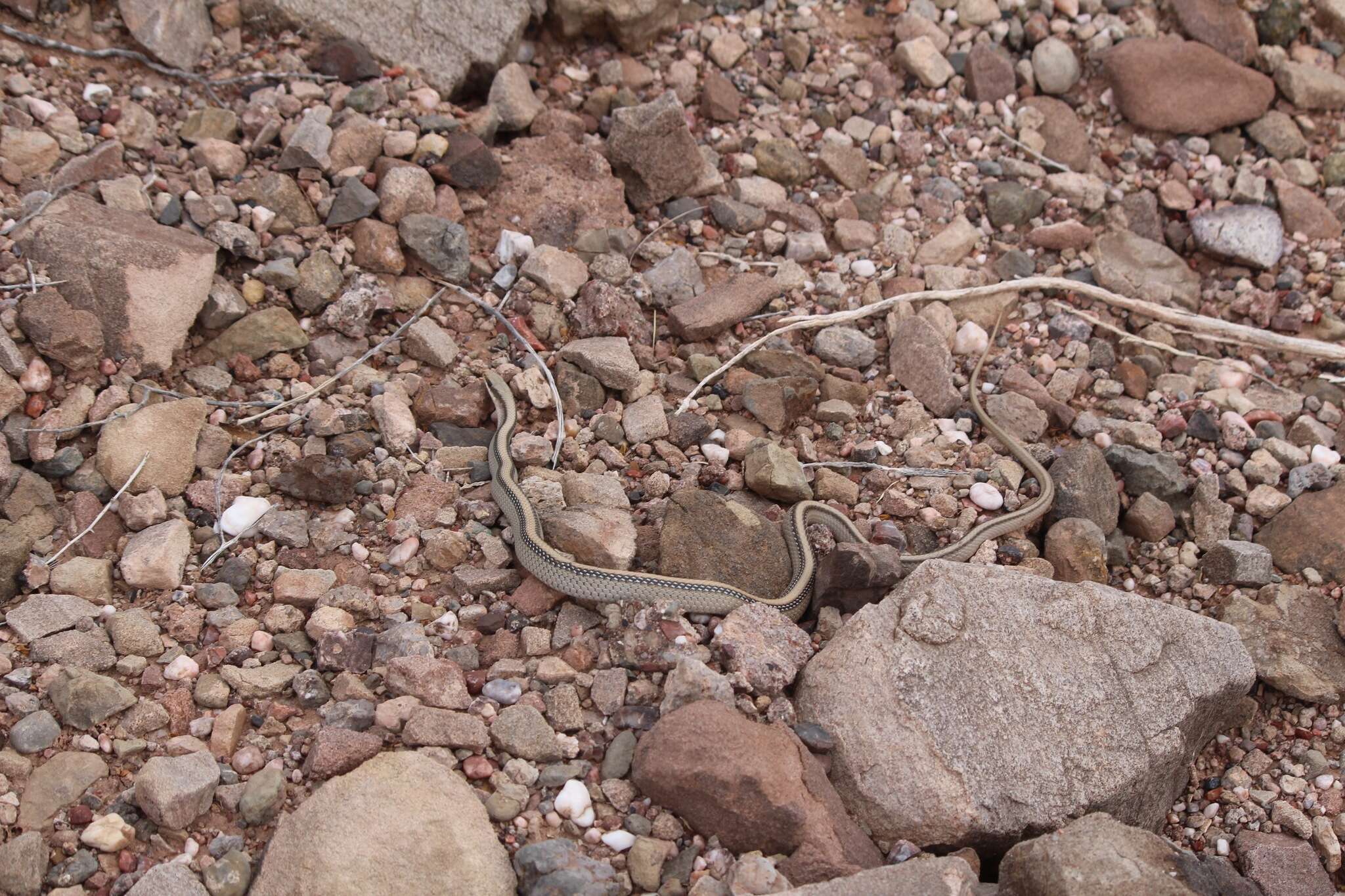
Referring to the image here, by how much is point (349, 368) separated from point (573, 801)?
10.9 ft

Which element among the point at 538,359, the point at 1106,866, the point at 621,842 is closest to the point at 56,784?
the point at 621,842

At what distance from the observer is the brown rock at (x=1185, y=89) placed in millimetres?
9016

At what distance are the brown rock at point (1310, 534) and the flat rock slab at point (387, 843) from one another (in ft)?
16.4

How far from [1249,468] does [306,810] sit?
19.7 feet

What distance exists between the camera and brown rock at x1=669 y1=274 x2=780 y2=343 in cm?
732

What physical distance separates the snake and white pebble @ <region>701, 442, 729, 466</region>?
541 mm

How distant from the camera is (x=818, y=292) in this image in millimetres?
7770

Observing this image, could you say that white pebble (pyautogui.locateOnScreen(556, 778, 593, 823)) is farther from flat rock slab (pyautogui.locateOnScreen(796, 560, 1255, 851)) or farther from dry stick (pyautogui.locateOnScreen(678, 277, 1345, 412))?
dry stick (pyautogui.locateOnScreen(678, 277, 1345, 412))

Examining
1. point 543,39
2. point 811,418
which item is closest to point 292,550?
point 811,418

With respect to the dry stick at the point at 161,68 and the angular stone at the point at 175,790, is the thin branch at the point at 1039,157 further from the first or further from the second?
the angular stone at the point at 175,790

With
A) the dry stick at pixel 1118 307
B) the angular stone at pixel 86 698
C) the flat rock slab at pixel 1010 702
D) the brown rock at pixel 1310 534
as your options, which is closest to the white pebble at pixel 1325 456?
the brown rock at pixel 1310 534

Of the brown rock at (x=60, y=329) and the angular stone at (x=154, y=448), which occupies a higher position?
the brown rock at (x=60, y=329)

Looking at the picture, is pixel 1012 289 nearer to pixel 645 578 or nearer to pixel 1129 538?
pixel 1129 538

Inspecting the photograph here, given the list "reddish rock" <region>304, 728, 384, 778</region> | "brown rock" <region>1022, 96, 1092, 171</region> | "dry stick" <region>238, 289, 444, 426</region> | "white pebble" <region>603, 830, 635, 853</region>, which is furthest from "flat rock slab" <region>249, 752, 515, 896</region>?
"brown rock" <region>1022, 96, 1092, 171</region>
